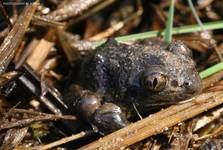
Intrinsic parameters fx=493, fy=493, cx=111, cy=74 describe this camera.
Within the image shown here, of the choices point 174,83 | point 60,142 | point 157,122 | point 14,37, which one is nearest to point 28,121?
point 60,142

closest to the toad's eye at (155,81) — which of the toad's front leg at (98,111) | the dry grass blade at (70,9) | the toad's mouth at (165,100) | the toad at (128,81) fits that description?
the toad at (128,81)

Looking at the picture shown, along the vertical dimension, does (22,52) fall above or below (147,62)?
above

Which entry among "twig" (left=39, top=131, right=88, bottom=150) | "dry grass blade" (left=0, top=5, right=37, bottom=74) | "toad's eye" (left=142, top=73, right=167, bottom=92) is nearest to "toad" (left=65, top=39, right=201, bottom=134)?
"toad's eye" (left=142, top=73, right=167, bottom=92)

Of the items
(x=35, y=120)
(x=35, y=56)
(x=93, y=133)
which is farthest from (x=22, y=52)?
(x=93, y=133)

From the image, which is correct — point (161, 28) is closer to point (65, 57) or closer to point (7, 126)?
point (65, 57)

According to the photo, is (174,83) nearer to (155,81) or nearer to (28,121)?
(155,81)

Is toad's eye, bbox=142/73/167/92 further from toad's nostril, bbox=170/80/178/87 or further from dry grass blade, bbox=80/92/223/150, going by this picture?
dry grass blade, bbox=80/92/223/150
